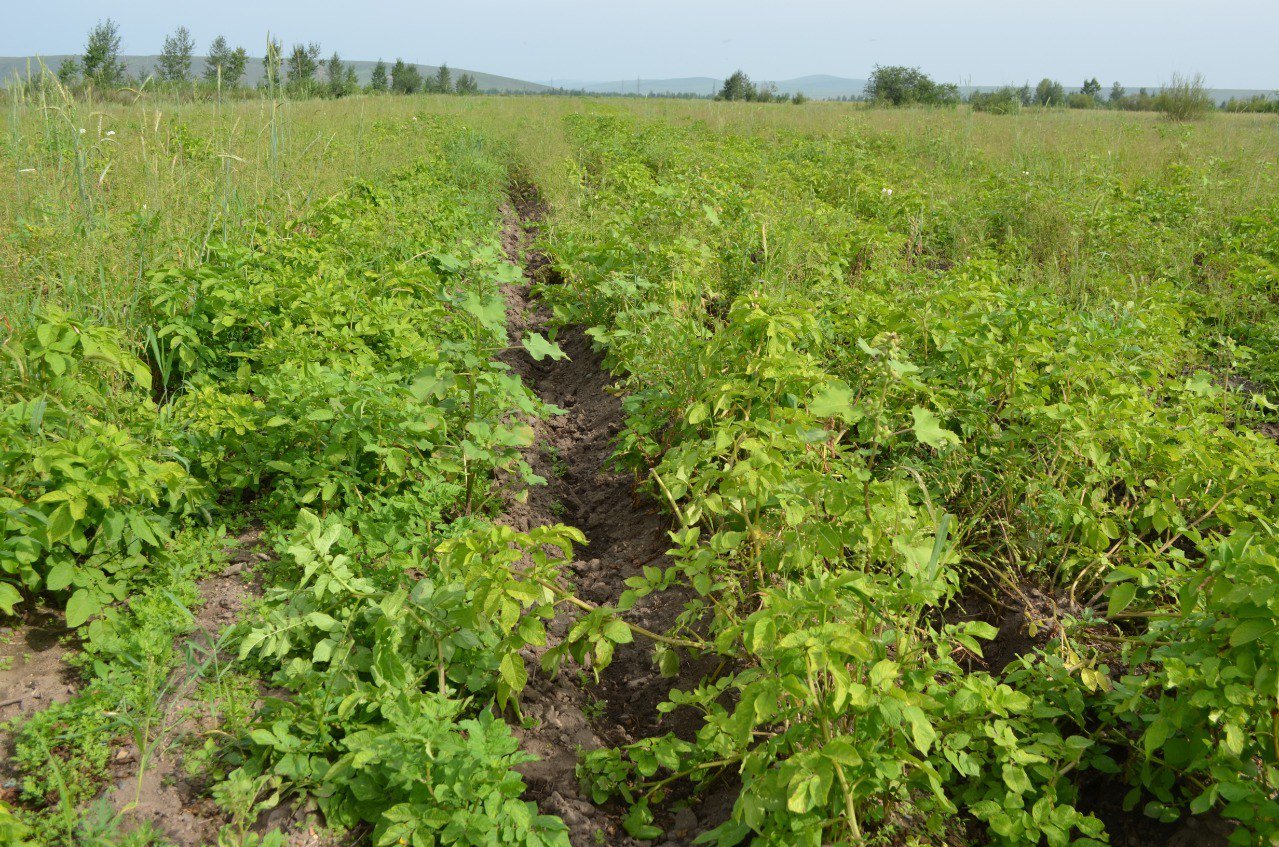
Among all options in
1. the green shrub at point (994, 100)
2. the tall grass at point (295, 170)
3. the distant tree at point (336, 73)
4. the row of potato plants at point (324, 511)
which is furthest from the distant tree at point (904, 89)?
the row of potato plants at point (324, 511)

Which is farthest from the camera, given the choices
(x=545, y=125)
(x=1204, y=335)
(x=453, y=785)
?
(x=545, y=125)

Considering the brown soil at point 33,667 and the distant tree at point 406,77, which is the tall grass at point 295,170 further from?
the distant tree at point 406,77

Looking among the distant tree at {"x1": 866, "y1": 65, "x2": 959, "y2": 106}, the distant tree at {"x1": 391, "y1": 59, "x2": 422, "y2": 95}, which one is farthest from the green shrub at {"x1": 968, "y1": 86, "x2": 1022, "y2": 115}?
the distant tree at {"x1": 391, "y1": 59, "x2": 422, "y2": 95}

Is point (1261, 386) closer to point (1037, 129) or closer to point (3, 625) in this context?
point (3, 625)

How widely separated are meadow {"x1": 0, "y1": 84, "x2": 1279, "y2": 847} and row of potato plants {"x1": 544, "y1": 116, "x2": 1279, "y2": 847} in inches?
0.8

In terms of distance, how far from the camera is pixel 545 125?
17344 mm

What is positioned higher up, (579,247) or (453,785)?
(579,247)

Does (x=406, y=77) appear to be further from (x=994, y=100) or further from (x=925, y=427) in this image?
(x=925, y=427)

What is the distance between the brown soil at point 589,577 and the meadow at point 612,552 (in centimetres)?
2

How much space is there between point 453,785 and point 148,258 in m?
4.07

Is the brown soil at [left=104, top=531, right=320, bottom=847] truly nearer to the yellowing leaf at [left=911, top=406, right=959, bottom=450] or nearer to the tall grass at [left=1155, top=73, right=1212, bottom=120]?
the yellowing leaf at [left=911, top=406, right=959, bottom=450]

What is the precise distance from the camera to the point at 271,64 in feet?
21.2

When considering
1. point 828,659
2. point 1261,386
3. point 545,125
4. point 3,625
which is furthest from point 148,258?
point 545,125

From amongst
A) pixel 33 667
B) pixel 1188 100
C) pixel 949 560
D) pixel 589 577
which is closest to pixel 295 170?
pixel 589 577
